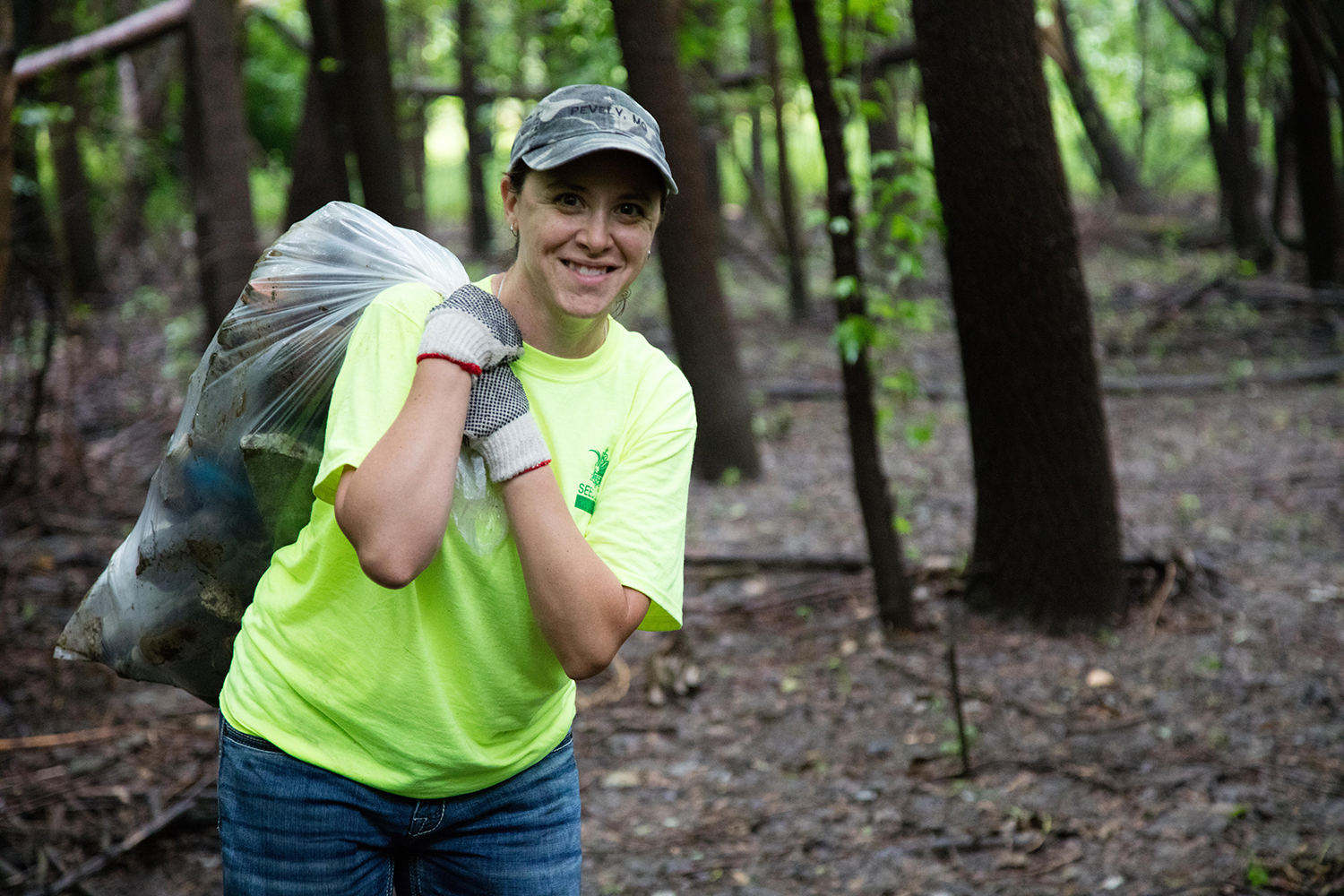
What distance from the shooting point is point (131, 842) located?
3449 mm

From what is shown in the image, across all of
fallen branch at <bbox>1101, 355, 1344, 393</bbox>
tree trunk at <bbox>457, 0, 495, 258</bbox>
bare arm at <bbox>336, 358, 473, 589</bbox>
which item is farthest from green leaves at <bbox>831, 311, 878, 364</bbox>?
tree trunk at <bbox>457, 0, 495, 258</bbox>

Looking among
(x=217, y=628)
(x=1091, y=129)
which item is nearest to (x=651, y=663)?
(x=217, y=628)

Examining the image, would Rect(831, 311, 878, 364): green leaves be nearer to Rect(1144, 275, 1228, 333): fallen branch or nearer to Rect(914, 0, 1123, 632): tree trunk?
Rect(914, 0, 1123, 632): tree trunk

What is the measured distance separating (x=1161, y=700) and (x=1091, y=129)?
1383 cm

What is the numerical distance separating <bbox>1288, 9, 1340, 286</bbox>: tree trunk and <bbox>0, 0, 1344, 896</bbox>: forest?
68 millimetres

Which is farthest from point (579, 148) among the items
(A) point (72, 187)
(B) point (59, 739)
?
(A) point (72, 187)

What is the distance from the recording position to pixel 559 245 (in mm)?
1689

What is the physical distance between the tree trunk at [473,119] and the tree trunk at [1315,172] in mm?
8864

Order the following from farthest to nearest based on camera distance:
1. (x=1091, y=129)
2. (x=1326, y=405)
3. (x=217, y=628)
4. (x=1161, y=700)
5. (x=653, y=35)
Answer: (x=1091, y=129), (x=1326, y=405), (x=653, y=35), (x=1161, y=700), (x=217, y=628)

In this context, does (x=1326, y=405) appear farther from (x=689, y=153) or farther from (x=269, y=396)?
(x=269, y=396)

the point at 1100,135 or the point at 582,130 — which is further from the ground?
the point at 1100,135

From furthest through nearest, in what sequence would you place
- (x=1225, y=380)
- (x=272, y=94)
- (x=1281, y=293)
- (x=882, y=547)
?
(x=272, y=94), (x=1281, y=293), (x=1225, y=380), (x=882, y=547)

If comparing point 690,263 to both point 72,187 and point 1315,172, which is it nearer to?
point 1315,172

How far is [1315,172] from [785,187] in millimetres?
5010
